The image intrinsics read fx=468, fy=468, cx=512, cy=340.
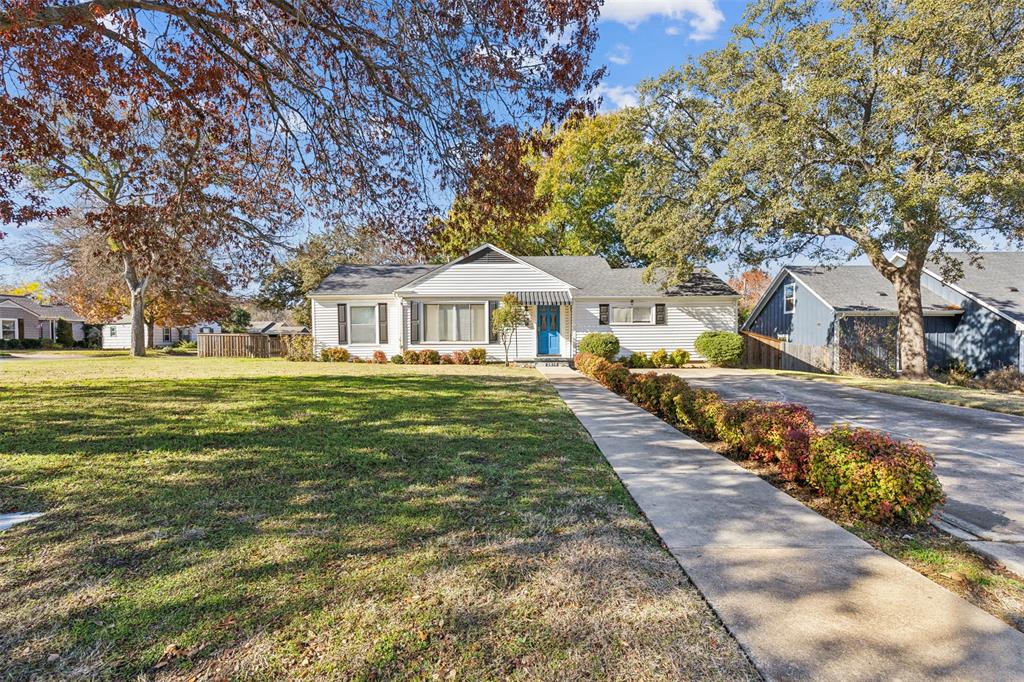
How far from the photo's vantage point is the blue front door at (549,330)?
1942 centimetres

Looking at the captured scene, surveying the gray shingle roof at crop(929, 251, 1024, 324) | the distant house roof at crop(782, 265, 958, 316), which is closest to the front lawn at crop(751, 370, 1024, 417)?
the distant house roof at crop(782, 265, 958, 316)

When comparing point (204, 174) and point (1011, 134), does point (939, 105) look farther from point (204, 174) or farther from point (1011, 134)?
point (204, 174)

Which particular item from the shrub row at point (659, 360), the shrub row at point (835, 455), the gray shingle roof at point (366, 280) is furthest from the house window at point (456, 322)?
the shrub row at point (835, 455)

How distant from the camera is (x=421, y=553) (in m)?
2.92

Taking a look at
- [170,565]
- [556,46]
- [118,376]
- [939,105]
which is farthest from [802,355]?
[118,376]

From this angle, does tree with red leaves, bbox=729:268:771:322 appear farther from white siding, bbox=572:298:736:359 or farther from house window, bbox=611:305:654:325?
house window, bbox=611:305:654:325

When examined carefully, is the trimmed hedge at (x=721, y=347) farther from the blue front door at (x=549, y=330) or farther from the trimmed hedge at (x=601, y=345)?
the blue front door at (x=549, y=330)

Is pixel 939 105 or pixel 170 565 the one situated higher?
pixel 939 105

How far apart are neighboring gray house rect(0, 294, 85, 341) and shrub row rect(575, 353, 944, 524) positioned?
47.6 m

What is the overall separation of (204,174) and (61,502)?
5275mm

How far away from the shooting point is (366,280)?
20.9 m

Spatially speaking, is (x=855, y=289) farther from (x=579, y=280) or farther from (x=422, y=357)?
(x=422, y=357)

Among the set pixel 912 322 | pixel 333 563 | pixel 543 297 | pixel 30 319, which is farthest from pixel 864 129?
pixel 30 319

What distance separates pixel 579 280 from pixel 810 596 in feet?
61.1
